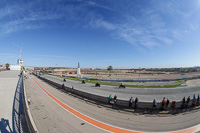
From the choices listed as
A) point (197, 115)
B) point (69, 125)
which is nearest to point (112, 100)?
point (69, 125)

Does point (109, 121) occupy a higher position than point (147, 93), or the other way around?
point (109, 121)

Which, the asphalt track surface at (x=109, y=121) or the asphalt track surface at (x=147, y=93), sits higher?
the asphalt track surface at (x=109, y=121)

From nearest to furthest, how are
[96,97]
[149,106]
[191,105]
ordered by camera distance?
[149,106] < [191,105] < [96,97]

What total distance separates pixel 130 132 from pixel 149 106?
4370mm

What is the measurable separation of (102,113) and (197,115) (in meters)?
9.81

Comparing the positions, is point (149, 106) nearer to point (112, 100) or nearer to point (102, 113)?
point (112, 100)

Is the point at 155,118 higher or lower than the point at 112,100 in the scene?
lower

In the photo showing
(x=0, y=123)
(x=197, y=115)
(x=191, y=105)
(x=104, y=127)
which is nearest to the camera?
(x=104, y=127)

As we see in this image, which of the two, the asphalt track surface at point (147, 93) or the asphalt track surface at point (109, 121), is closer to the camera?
the asphalt track surface at point (109, 121)

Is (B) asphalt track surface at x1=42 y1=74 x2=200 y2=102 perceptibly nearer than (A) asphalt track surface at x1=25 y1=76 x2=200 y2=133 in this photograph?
No

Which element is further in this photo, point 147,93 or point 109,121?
point 147,93

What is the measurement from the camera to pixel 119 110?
9352mm

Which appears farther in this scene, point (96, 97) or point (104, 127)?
point (96, 97)

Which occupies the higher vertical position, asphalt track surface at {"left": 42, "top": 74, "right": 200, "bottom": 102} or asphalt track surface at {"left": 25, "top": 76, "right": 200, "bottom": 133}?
asphalt track surface at {"left": 25, "top": 76, "right": 200, "bottom": 133}
